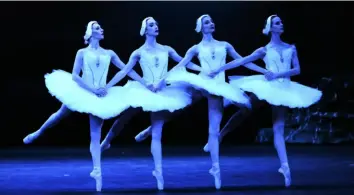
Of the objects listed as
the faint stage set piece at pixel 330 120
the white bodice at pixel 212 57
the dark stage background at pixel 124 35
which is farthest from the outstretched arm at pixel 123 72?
the faint stage set piece at pixel 330 120

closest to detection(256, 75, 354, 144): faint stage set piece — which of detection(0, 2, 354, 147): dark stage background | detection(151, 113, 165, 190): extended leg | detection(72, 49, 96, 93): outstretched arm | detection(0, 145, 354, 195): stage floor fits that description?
detection(0, 2, 354, 147): dark stage background

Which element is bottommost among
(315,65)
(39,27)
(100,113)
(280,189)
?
(280,189)

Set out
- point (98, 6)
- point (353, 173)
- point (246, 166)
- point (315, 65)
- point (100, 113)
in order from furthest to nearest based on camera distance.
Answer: point (315, 65)
point (98, 6)
point (246, 166)
point (353, 173)
point (100, 113)

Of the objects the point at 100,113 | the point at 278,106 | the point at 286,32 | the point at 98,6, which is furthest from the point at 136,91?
the point at 286,32

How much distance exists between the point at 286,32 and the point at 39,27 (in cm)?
348

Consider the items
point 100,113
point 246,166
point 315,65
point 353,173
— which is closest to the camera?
point 100,113

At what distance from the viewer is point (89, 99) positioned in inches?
194

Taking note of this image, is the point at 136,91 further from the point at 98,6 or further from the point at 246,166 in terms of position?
the point at 98,6

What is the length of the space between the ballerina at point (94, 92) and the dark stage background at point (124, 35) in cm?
407

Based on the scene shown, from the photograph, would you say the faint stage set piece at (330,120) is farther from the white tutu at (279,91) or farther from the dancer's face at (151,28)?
the dancer's face at (151,28)

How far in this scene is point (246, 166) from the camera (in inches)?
264

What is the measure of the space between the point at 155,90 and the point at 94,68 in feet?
1.61

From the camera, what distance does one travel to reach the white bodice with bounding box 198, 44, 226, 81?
512 cm

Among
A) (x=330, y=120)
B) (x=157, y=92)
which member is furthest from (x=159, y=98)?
(x=330, y=120)
